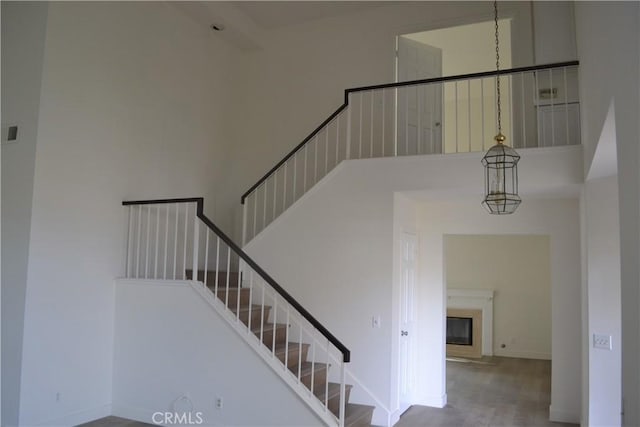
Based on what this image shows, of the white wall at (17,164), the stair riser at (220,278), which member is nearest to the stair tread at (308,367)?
the stair riser at (220,278)

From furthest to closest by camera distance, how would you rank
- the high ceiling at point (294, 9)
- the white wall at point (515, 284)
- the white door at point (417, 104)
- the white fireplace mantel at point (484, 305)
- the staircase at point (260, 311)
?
the white fireplace mantel at point (484, 305), the white wall at point (515, 284), the high ceiling at point (294, 9), the white door at point (417, 104), the staircase at point (260, 311)

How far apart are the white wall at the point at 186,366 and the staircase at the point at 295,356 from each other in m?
0.22

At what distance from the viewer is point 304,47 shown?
23.7 ft

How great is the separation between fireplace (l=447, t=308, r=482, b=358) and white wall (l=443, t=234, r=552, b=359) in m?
0.50

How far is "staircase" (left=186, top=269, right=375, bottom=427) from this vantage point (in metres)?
4.50

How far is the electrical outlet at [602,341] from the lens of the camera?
13.5ft

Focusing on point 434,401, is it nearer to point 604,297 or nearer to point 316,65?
point 604,297

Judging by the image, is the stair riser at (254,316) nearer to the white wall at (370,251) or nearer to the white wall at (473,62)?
the white wall at (370,251)

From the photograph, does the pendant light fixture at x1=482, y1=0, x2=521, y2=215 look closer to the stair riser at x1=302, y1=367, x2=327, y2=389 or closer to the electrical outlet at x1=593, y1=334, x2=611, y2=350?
the electrical outlet at x1=593, y1=334, x2=611, y2=350

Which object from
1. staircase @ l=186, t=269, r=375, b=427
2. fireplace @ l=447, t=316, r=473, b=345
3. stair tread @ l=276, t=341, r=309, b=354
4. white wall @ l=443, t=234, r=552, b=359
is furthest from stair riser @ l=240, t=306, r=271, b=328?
fireplace @ l=447, t=316, r=473, b=345

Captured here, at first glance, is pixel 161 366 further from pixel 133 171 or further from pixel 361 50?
pixel 361 50

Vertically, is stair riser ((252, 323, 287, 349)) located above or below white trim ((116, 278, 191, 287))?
below

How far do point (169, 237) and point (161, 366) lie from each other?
1.69 m

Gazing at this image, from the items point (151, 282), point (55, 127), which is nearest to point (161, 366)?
point (151, 282)
